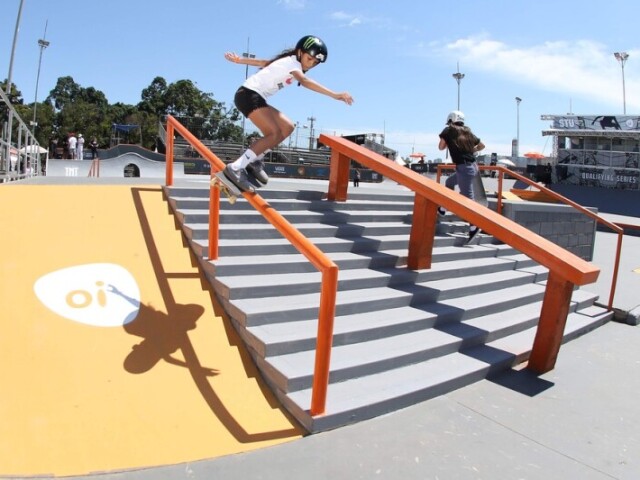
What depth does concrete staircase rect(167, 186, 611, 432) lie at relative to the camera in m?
3.44

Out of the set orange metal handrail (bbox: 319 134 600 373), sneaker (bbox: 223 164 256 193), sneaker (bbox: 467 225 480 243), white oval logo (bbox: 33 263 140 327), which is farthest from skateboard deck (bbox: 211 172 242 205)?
sneaker (bbox: 467 225 480 243)

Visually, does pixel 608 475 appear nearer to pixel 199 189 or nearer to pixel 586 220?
pixel 199 189

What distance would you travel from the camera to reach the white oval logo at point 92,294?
12.3ft

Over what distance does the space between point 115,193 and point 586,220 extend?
8666mm

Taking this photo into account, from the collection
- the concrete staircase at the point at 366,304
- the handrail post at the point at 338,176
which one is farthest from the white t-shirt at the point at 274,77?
the handrail post at the point at 338,176

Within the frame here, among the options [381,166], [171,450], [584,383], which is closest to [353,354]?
[171,450]

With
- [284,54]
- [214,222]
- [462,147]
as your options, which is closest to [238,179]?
A: [214,222]

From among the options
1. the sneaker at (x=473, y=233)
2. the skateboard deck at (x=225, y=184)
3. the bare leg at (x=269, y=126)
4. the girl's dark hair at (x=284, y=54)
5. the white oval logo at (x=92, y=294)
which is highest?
the girl's dark hair at (x=284, y=54)

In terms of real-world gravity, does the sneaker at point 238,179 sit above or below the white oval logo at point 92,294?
above

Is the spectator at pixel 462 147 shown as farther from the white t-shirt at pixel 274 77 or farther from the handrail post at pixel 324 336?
the handrail post at pixel 324 336

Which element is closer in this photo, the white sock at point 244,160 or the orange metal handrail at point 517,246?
the orange metal handrail at point 517,246

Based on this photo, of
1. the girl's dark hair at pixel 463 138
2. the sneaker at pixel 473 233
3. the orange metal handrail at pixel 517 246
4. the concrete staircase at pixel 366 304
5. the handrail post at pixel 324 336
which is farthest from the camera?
the sneaker at pixel 473 233

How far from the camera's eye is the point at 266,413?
3.16 m

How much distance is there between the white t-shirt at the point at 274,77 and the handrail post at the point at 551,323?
2.84m
